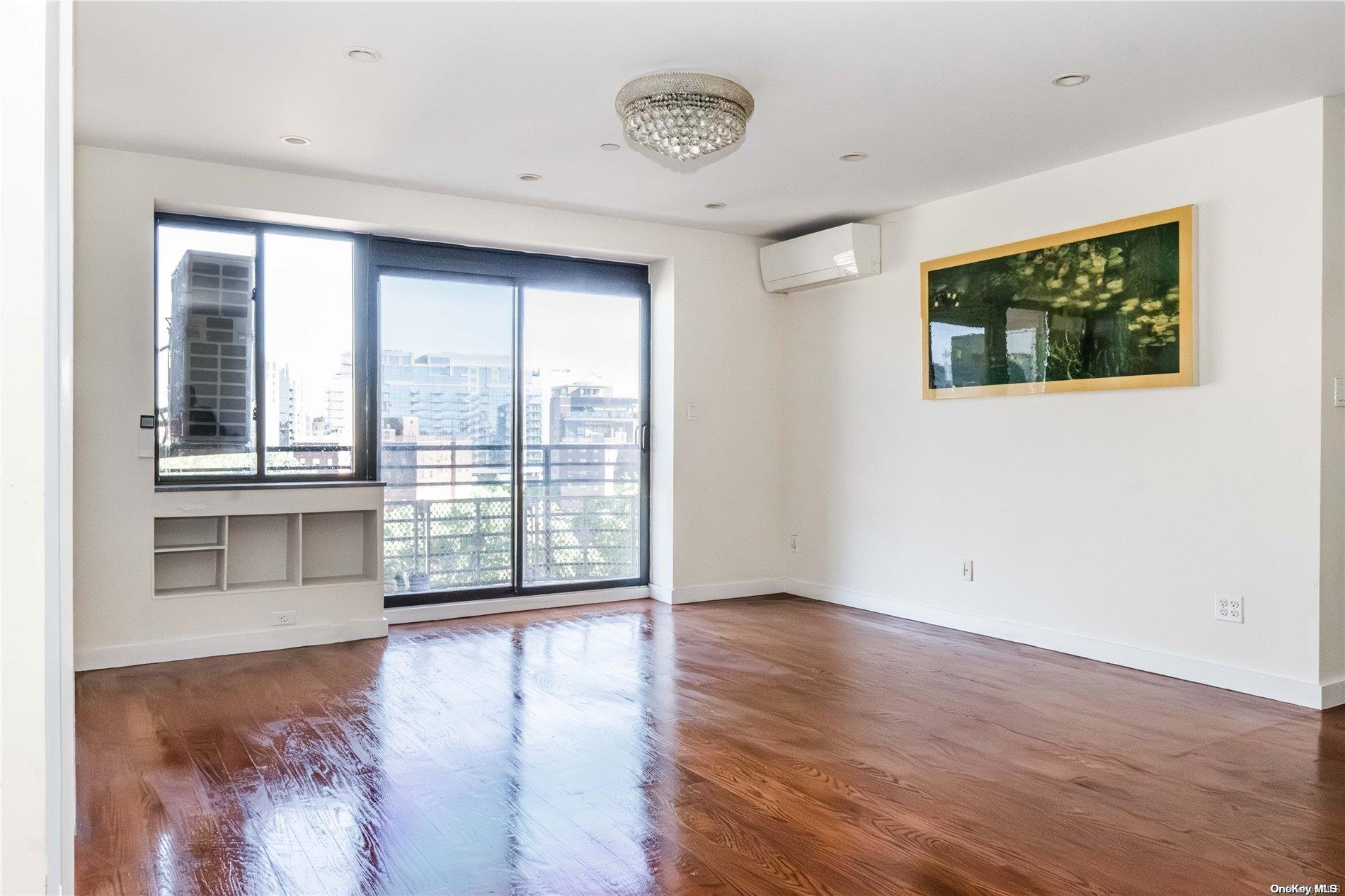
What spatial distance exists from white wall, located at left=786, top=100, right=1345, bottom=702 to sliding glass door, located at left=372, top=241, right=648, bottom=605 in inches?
59.1

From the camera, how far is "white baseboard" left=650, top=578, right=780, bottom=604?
5922 mm

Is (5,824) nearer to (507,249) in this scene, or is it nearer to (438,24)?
(438,24)

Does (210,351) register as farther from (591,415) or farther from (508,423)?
(591,415)

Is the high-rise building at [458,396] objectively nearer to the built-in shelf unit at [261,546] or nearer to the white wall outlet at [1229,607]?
the built-in shelf unit at [261,546]

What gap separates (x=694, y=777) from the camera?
9.19ft

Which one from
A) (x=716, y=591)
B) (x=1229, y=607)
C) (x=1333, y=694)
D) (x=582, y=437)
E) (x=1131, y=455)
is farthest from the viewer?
(x=716, y=591)

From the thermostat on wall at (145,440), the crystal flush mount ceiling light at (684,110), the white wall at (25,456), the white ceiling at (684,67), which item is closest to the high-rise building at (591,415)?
the white ceiling at (684,67)

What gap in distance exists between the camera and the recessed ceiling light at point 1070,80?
3.38 meters

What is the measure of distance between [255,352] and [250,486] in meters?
0.75

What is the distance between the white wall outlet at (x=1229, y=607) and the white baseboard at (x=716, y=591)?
2.96m

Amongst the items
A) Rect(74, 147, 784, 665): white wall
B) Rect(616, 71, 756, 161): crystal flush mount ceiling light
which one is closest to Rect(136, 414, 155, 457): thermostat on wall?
Rect(74, 147, 784, 665): white wall

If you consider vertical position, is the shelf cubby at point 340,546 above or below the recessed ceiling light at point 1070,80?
below

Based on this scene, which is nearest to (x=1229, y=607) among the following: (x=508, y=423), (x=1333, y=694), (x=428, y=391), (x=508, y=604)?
(x=1333, y=694)

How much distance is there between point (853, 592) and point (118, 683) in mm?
4114
